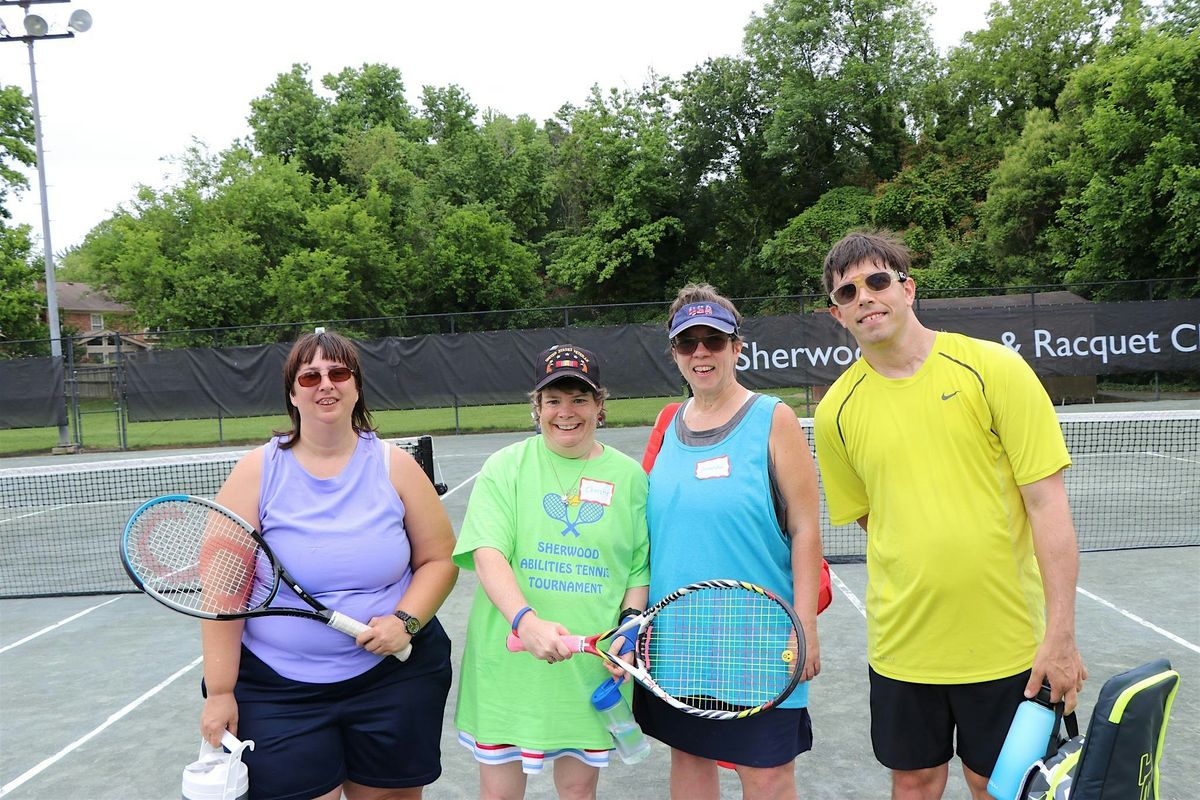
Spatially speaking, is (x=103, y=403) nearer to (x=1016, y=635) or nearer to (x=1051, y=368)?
(x=1051, y=368)

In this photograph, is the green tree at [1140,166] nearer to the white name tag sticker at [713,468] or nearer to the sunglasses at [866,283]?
the sunglasses at [866,283]

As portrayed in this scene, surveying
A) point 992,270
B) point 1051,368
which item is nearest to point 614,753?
point 1051,368

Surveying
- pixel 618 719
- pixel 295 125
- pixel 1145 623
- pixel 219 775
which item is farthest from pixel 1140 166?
pixel 295 125

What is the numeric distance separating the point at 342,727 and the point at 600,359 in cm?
1441

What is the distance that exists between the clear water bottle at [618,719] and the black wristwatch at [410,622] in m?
0.50

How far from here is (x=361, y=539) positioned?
2.26 metres

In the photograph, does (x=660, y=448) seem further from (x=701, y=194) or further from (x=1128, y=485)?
(x=701, y=194)

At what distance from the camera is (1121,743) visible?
1.83 meters

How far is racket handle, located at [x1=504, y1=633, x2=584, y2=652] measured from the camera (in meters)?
2.12

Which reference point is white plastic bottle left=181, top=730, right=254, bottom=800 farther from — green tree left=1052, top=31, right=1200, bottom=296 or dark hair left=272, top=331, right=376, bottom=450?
green tree left=1052, top=31, right=1200, bottom=296

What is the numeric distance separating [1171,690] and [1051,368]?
15560mm

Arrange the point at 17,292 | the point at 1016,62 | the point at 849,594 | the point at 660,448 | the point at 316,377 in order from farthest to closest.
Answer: the point at 1016,62
the point at 17,292
the point at 849,594
the point at 660,448
the point at 316,377

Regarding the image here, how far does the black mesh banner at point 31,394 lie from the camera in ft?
55.1

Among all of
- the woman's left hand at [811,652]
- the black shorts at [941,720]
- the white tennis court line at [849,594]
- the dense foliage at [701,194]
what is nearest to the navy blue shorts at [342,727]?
the woman's left hand at [811,652]
